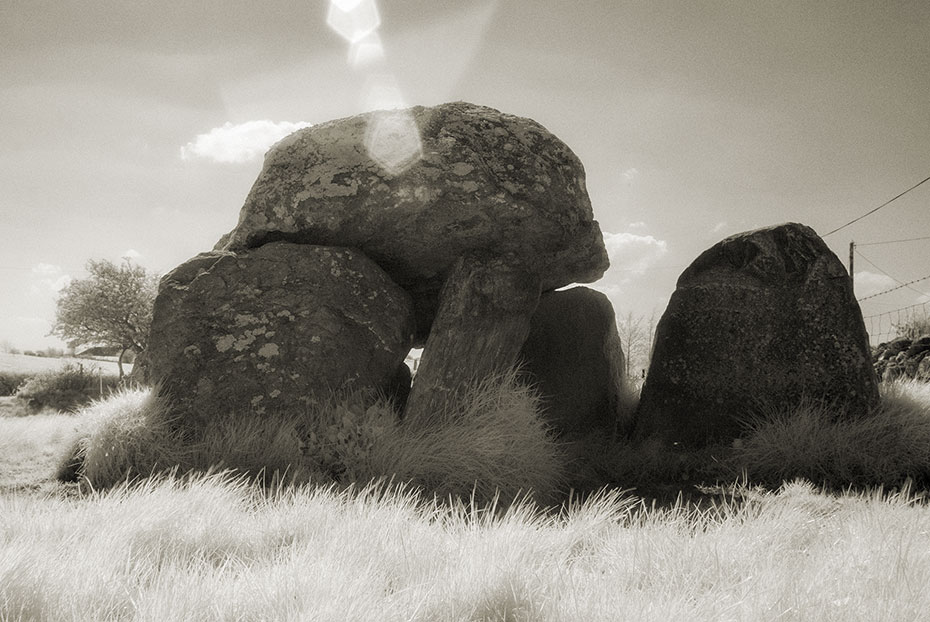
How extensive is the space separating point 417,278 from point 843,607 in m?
5.31

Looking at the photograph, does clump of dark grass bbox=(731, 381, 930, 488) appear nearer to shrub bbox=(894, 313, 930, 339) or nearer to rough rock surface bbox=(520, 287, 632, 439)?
rough rock surface bbox=(520, 287, 632, 439)

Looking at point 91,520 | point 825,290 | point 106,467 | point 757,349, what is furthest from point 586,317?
point 91,520

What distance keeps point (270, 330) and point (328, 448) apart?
4.35 ft

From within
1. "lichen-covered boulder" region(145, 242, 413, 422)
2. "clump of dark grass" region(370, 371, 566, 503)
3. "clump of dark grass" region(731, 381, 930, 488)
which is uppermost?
"lichen-covered boulder" region(145, 242, 413, 422)

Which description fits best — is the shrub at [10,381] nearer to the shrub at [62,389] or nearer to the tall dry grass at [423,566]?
the shrub at [62,389]

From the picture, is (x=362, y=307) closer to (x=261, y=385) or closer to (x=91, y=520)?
(x=261, y=385)

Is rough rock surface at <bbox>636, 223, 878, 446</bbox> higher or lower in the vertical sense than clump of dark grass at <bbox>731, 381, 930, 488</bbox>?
higher

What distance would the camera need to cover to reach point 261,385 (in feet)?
19.0

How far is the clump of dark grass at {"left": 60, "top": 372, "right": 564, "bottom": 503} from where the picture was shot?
17.0ft

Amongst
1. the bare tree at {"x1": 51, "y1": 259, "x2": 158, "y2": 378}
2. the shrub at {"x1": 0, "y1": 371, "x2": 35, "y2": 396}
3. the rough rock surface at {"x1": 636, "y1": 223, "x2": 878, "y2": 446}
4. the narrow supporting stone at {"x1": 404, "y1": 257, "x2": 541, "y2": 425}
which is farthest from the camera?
the bare tree at {"x1": 51, "y1": 259, "x2": 158, "y2": 378}

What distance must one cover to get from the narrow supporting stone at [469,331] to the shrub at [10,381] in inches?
760

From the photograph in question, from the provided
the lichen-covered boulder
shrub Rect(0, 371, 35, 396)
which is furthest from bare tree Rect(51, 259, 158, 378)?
the lichen-covered boulder

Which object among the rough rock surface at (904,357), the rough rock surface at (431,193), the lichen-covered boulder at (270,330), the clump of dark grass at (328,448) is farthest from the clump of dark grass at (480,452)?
the rough rock surface at (904,357)

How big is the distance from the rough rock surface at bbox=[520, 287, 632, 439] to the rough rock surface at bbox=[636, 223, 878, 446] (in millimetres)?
526
